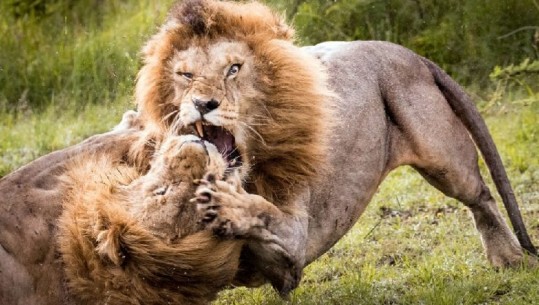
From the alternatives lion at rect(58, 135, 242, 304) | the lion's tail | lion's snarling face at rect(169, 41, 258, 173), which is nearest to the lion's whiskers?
lion's snarling face at rect(169, 41, 258, 173)

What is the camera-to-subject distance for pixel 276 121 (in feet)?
13.9

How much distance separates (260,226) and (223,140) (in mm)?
326

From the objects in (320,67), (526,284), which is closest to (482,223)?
(526,284)

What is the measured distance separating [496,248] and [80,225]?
91.5 inches

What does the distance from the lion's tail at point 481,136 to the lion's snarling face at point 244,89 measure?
1.33 metres

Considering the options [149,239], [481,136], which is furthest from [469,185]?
[149,239]

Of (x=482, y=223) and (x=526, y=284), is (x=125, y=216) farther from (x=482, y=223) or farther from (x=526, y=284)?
(x=482, y=223)

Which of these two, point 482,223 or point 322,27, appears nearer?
point 482,223

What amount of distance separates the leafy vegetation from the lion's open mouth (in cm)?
140

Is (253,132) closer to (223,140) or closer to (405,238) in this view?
(223,140)

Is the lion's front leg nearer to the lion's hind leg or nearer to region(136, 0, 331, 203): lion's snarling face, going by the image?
region(136, 0, 331, 203): lion's snarling face

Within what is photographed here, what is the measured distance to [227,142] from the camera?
4.11 metres

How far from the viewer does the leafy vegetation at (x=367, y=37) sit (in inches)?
236

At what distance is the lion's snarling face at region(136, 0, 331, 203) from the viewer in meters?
4.07
